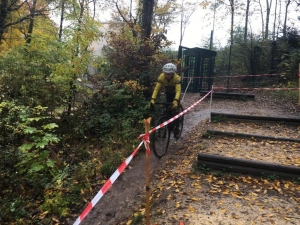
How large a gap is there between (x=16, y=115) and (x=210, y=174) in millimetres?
4647

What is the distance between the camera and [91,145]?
693 centimetres

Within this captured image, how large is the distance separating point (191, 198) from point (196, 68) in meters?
11.1

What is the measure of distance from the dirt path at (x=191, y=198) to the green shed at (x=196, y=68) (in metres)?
8.96

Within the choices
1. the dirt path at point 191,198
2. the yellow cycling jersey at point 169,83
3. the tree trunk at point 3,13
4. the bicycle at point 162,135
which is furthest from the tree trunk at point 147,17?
the tree trunk at point 3,13

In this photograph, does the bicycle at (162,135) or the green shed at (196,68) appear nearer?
the bicycle at (162,135)

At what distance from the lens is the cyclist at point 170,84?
5.75m

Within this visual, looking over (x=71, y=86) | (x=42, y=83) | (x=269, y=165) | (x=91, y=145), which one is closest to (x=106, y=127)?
(x=91, y=145)

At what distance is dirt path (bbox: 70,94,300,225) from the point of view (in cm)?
350

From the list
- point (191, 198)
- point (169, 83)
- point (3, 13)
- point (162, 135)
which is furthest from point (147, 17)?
point (3, 13)

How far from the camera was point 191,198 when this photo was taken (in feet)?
13.1

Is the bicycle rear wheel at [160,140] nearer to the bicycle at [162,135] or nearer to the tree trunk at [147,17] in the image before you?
the bicycle at [162,135]

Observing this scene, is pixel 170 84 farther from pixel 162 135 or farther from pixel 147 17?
pixel 147 17

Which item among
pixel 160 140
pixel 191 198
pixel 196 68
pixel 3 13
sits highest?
pixel 3 13

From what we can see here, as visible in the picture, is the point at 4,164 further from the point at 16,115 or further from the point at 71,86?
the point at 71,86
